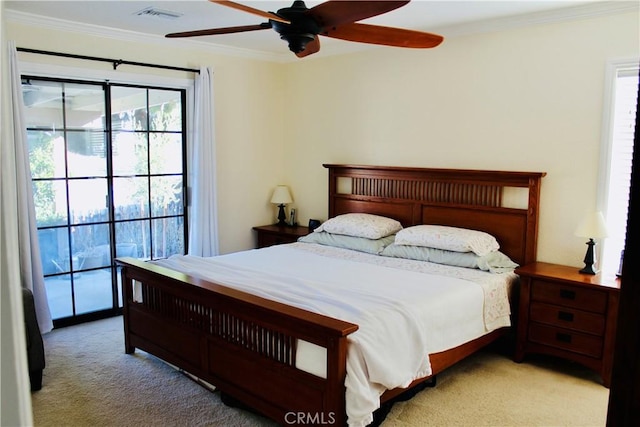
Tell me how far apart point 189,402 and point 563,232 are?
280 cm

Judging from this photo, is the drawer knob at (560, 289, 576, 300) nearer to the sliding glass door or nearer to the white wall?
the white wall

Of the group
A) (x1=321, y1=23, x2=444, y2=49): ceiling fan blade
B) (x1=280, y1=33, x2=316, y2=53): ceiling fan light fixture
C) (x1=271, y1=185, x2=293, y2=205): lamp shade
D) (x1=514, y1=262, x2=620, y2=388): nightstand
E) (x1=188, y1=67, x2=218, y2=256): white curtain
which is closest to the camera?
(x1=280, y1=33, x2=316, y2=53): ceiling fan light fixture

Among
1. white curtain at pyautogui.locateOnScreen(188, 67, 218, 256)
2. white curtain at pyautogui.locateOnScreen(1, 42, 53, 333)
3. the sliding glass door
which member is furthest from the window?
white curtain at pyautogui.locateOnScreen(1, 42, 53, 333)

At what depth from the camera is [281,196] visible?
17.9 ft

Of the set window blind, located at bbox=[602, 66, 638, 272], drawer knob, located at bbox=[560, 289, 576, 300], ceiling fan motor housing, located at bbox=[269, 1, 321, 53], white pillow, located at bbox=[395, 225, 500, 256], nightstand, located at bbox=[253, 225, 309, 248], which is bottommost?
drawer knob, located at bbox=[560, 289, 576, 300]

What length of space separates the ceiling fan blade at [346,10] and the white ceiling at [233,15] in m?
1.38

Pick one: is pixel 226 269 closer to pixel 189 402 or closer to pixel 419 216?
pixel 189 402

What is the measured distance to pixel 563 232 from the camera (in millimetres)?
3754

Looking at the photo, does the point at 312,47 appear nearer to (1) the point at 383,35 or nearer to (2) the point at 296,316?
(1) the point at 383,35

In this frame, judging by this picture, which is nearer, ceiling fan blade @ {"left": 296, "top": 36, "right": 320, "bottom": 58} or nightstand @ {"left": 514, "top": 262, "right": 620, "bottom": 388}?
ceiling fan blade @ {"left": 296, "top": 36, "right": 320, "bottom": 58}

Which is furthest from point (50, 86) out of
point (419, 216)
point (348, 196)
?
point (419, 216)

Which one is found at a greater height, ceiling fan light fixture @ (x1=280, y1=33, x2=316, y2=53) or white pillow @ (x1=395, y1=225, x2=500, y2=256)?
ceiling fan light fixture @ (x1=280, y1=33, x2=316, y2=53)

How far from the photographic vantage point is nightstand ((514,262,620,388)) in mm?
3225

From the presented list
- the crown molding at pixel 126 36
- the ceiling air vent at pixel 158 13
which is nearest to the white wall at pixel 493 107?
the crown molding at pixel 126 36
